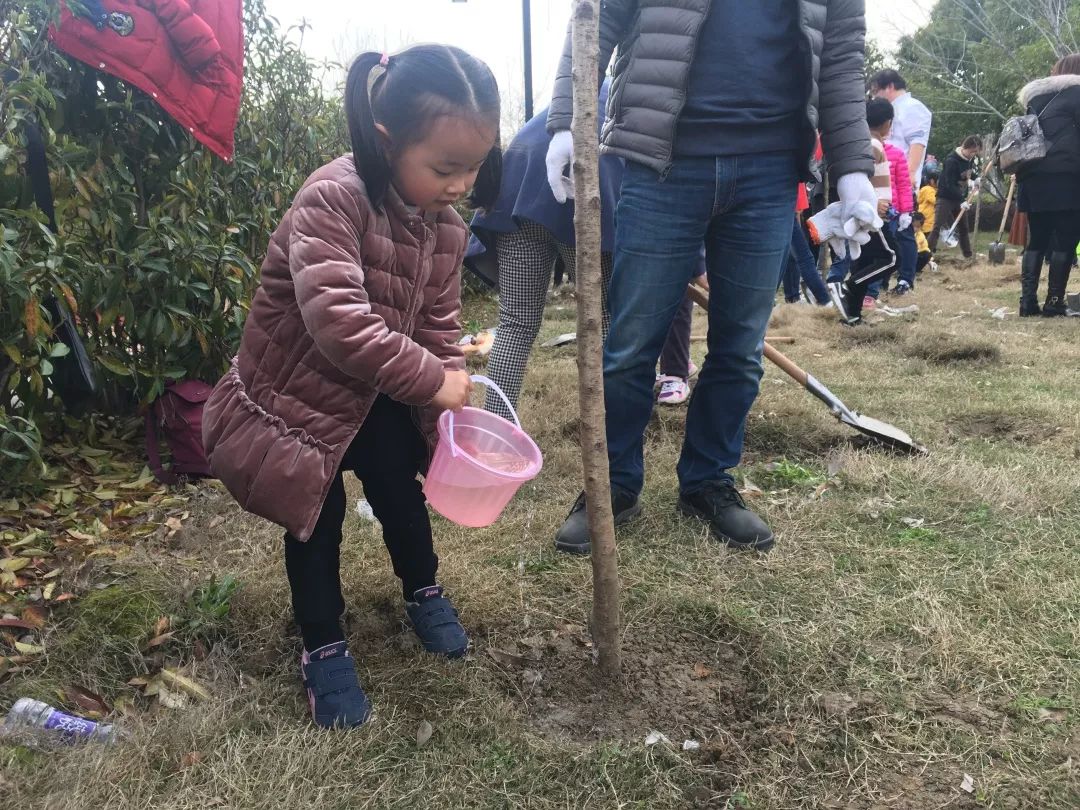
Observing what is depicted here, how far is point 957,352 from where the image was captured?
4.75m

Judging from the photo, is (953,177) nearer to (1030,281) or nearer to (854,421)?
(1030,281)

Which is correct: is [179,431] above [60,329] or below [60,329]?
below

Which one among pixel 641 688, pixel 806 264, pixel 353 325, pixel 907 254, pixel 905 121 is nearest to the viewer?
pixel 353 325

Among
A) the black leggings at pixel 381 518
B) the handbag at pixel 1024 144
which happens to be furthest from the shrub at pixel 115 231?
the handbag at pixel 1024 144

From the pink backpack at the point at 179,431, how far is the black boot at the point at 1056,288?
626 centimetres

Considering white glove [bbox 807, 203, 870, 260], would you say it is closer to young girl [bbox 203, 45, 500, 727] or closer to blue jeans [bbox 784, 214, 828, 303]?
young girl [bbox 203, 45, 500, 727]

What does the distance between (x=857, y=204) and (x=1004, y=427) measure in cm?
168

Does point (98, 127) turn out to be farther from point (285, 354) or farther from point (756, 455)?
point (756, 455)

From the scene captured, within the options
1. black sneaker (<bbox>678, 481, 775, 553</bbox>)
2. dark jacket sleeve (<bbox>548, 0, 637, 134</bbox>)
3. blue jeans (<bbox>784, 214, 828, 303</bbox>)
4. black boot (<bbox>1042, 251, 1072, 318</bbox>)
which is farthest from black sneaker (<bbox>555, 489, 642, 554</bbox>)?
black boot (<bbox>1042, 251, 1072, 318</bbox>)

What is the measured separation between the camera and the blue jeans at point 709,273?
7.07ft

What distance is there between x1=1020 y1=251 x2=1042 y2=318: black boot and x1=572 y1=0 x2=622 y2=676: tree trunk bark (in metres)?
6.12

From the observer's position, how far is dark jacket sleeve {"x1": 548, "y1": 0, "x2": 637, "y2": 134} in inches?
85.1

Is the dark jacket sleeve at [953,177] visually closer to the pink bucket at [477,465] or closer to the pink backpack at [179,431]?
the pink backpack at [179,431]

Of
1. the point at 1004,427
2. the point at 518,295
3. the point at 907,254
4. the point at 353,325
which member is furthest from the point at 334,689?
the point at 907,254
